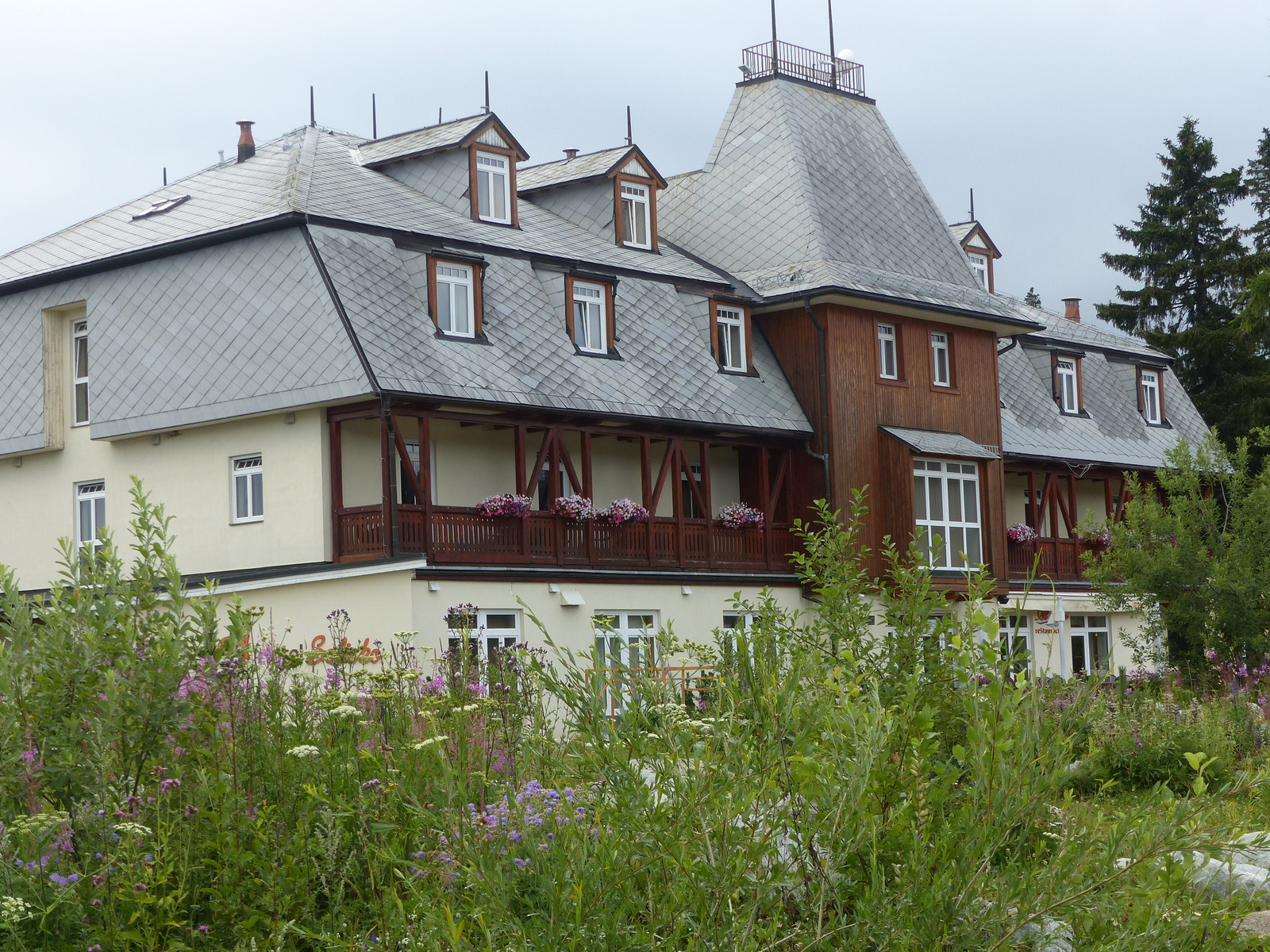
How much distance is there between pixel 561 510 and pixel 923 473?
815 cm

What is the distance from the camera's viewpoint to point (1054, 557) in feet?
118

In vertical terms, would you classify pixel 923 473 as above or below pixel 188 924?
above

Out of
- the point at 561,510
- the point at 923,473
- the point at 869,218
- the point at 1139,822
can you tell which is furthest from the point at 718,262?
the point at 1139,822

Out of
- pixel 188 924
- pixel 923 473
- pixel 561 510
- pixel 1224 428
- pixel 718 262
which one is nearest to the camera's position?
pixel 188 924

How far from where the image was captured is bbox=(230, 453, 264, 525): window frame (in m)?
25.3

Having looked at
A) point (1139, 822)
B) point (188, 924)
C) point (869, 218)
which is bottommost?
point (188, 924)

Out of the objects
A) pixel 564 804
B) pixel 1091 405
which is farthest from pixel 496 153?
pixel 564 804

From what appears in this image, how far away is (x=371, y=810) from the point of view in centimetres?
640

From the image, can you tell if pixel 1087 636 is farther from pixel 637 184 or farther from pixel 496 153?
pixel 496 153

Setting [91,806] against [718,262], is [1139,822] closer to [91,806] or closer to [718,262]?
[91,806]

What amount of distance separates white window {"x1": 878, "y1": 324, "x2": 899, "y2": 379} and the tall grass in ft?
76.2

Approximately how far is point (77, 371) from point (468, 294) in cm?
755

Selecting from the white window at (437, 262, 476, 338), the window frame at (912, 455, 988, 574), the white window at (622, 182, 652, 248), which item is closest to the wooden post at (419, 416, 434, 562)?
the white window at (437, 262, 476, 338)

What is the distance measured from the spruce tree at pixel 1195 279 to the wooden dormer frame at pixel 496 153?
29.9 m
